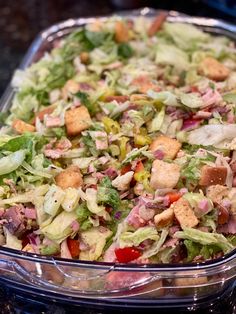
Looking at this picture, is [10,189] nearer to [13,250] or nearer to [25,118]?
[13,250]

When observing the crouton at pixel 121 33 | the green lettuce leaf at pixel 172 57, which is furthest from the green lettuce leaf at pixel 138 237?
the crouton at pixel 121 33

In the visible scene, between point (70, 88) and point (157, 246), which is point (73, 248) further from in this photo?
point (70, 88)

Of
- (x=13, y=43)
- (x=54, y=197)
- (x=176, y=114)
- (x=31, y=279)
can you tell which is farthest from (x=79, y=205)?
(x=13, y=43)

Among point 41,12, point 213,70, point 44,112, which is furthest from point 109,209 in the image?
point 41,12

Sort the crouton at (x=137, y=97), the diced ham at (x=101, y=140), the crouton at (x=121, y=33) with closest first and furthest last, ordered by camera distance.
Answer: the diced ham at (x=101, y=140) < the crouton at (x=137, y=97) < the crouton at (x=121, y=33)

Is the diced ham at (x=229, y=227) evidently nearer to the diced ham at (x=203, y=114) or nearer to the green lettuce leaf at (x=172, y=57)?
the diced ham at (x=203, y=114)

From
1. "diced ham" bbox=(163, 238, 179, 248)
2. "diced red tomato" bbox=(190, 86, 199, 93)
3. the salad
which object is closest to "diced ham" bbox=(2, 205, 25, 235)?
the salad
